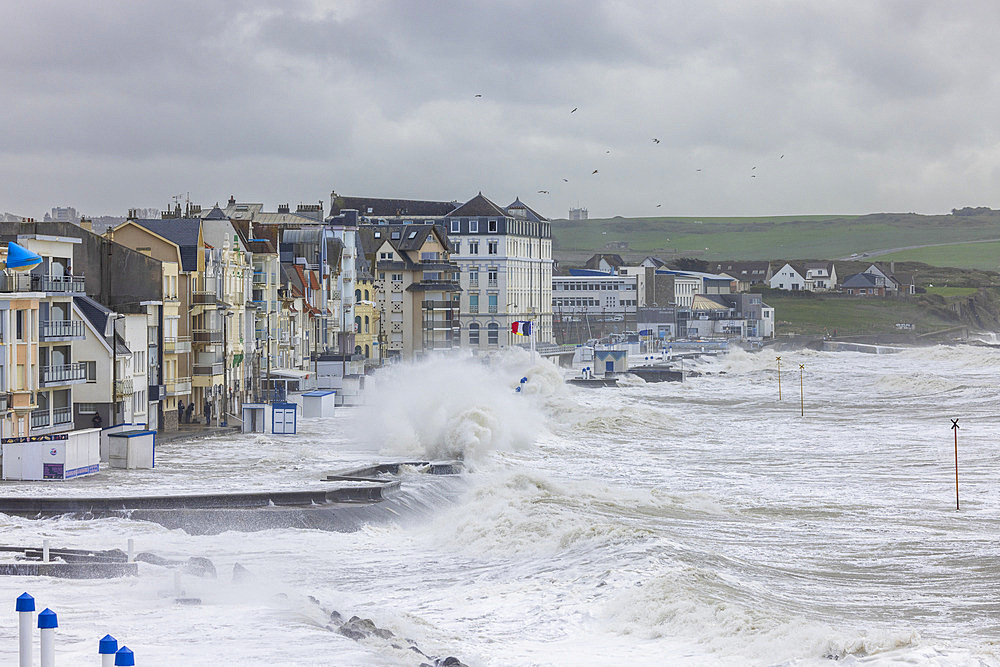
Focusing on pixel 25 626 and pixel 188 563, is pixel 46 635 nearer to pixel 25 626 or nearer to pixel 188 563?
pixel 25 626

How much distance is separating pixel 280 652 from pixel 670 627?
24.0 ft

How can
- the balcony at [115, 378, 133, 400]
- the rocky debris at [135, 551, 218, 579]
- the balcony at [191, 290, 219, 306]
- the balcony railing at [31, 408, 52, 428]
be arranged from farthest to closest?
the balcony at [191, 290, 219, 306], the balcony at [115, 378, 133, 400], the balcony railing at [31, 408, 52, 428], the rocky debris at [135, 551, 218, 579]

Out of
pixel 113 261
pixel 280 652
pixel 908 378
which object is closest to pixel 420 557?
pixel 280 652

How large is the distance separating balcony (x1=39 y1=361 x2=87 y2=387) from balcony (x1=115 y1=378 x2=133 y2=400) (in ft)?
6.39

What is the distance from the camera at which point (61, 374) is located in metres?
39.2

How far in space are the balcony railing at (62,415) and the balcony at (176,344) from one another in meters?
9.08

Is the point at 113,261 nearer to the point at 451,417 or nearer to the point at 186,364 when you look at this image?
the point at 186,364

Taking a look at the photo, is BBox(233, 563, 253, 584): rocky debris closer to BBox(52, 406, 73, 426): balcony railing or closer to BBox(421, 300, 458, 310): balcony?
BBox(52, 406, 73, 426): balcony railing

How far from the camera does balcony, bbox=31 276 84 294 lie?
1533 inches

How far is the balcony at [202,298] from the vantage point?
52.2 m

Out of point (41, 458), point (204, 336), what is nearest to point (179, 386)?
point (204, 336)

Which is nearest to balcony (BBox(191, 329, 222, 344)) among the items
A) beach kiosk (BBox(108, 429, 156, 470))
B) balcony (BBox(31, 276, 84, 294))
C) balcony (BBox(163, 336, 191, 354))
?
balcony (BBox(163, 336, 191, 354))

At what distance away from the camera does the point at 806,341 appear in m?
171

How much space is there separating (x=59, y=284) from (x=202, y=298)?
39.1 ft
